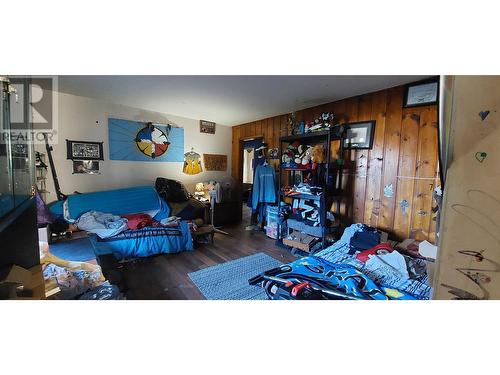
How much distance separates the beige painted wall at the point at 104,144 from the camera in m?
2.58

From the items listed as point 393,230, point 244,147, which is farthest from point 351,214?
point 244,147

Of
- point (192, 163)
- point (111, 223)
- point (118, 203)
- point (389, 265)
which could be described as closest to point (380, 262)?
A: point (389, 265)

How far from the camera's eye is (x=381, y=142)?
2.22 metres

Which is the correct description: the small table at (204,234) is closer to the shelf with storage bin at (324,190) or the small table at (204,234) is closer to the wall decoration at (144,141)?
the shelf with storage bin at (324,190)

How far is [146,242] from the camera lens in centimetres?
236

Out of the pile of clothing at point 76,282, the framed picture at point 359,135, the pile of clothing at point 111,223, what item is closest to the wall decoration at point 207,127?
the pile of clothing at point 111,223

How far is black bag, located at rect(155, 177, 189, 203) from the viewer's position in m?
3.08

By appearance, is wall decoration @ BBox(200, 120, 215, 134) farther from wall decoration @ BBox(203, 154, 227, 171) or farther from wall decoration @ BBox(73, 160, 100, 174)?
wall decoration @ BBox(73, 160, 100, 174)

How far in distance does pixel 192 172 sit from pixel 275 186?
1.55 meters

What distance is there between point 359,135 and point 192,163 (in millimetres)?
2666

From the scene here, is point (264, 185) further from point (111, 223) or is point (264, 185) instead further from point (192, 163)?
point (111, 223)

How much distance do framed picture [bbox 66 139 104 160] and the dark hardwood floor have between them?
5.24 feet

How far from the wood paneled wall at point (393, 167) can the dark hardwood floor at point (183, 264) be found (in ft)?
3.58

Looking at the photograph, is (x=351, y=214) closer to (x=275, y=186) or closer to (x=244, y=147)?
(x=275, y=186)
